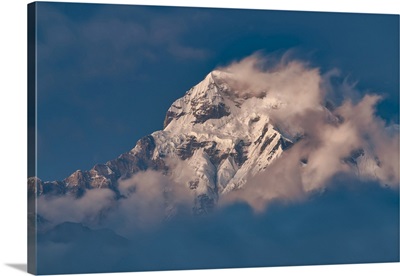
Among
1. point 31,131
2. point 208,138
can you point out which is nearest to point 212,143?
point 208,138

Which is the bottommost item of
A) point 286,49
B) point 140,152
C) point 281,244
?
point 281,244

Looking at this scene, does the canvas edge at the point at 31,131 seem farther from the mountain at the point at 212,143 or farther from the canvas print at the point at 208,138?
the mountain at the point at 212,143

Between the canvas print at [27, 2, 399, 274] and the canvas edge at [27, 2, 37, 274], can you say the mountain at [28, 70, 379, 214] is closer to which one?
the canvas print at [27, 2, 399, 274]

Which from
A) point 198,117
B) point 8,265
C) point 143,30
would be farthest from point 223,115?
point 8,265

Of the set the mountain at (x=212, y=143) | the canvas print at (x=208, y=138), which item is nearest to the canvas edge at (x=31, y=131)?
the canvas print at (x=208, y=138)

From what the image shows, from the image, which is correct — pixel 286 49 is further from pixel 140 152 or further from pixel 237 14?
pixel 140 152

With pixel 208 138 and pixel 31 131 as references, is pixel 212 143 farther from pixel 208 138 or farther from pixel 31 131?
pixel 31 131
